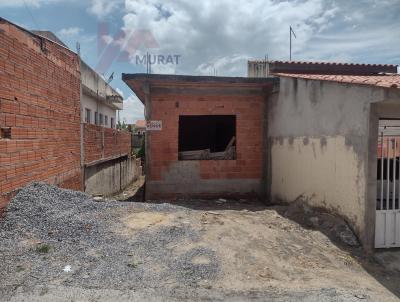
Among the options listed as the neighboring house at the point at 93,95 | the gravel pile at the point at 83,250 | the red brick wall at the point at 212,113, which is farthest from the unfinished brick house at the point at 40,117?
the red brick wall at the point at 212,113

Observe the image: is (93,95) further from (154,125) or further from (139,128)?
(139,128)

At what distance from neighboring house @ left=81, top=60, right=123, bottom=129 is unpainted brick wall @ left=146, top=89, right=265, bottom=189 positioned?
2485mm

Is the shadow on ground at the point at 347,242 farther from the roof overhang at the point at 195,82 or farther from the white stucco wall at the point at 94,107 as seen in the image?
the white stucco wall at the point at 94,107

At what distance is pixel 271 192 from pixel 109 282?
6734mm

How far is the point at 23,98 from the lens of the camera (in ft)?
19.7

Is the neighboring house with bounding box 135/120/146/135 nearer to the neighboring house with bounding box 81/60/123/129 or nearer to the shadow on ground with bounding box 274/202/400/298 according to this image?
the neighboring house with bounding box 81/60/123/129

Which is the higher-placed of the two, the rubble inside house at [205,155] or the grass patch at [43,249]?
the rubble inside house at [205,155]

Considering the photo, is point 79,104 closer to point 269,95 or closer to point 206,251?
point 269,95

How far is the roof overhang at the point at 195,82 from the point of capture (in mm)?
9406

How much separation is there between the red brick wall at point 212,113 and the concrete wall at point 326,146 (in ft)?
1.97

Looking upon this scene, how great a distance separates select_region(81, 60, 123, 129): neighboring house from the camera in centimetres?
1163

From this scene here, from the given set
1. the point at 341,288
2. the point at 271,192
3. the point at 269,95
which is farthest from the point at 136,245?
the point at 269,95

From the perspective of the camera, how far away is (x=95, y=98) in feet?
46.2

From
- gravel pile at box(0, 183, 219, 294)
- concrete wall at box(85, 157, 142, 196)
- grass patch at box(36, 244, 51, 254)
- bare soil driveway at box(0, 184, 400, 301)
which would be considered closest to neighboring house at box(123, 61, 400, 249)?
bare soil driveway at box(0, 184, 400, 301)
